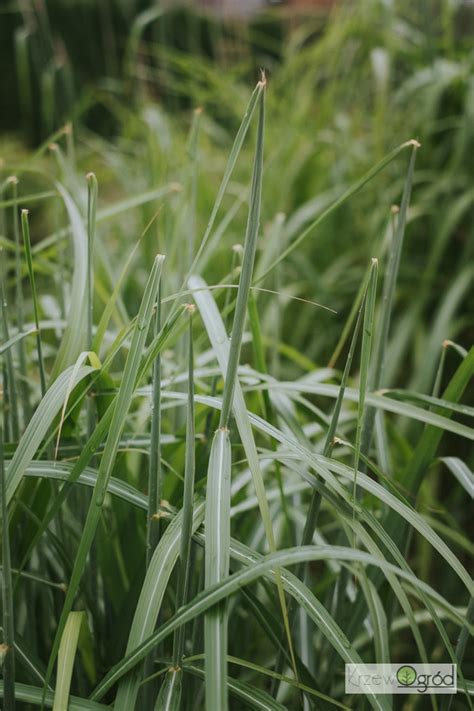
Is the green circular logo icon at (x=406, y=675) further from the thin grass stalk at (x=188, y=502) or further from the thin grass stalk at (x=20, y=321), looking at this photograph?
the thin grass stalk at (x=20, y=321)

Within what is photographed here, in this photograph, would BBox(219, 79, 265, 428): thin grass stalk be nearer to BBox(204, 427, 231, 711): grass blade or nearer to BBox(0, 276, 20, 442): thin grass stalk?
BBox(204, 427, 231, 711): grass blade

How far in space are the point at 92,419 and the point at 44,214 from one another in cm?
259

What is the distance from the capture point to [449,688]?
1.71ft

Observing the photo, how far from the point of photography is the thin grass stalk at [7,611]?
44 cm

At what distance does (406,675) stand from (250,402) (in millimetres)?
330

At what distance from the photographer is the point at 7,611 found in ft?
1.51

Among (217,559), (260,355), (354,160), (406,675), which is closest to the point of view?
(217,559)

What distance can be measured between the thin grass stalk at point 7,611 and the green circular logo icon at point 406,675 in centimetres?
31

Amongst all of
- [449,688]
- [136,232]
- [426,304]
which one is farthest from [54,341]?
[449,688]

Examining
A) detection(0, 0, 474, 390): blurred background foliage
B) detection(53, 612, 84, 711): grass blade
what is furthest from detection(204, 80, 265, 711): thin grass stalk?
detection(0, 0, 474, 390): blurred background foliage

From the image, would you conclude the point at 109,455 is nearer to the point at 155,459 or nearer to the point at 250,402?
the point at 155,459

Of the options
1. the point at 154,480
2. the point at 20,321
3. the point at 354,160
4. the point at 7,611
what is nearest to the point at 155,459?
the point at 154,480

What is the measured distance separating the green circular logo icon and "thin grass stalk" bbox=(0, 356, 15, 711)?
31 cm

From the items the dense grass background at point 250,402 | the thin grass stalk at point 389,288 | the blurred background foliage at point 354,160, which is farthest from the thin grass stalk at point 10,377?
the blurred background foliage at point 354,160
